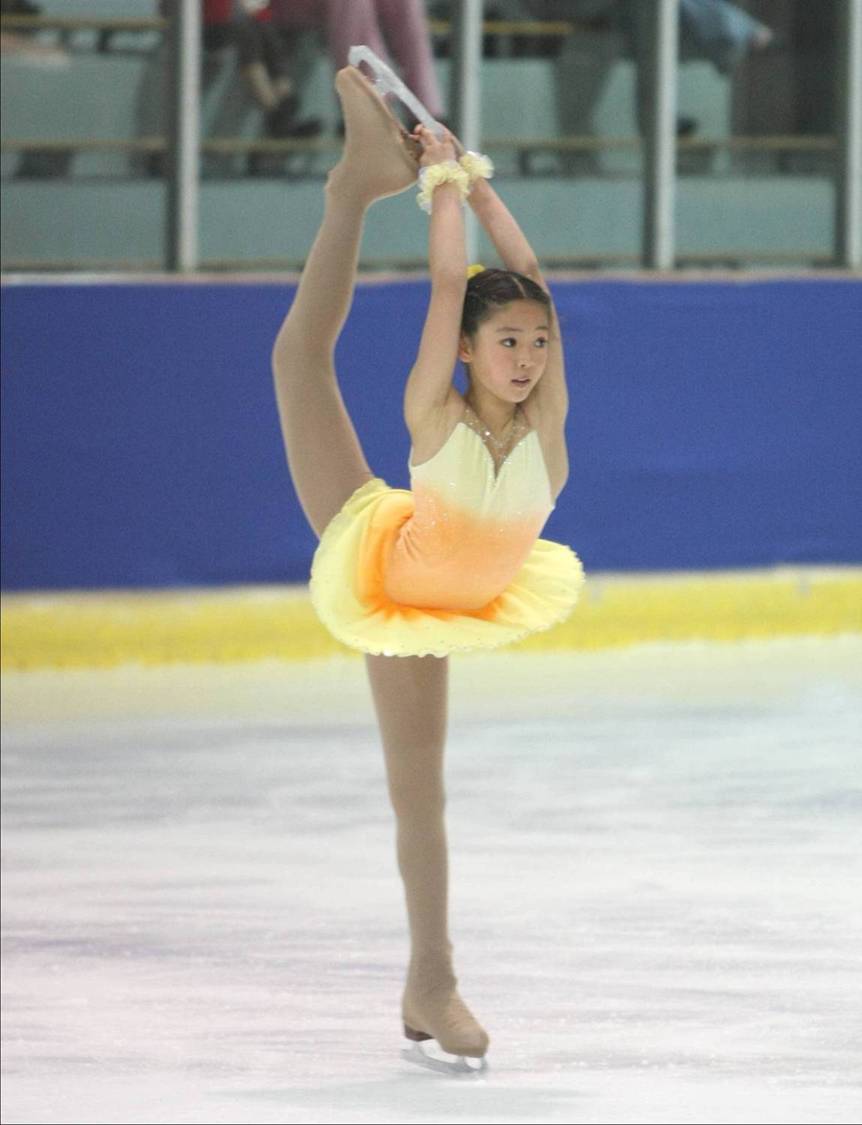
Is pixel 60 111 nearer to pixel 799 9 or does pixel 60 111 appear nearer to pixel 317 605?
pixel 799 9

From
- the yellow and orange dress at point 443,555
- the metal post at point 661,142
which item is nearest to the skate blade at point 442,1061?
the yellow and orange dress at point 443,555

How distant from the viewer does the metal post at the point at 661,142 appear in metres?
7.00

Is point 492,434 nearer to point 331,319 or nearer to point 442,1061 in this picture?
point 331,319

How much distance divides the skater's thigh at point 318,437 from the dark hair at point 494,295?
16 centimetres

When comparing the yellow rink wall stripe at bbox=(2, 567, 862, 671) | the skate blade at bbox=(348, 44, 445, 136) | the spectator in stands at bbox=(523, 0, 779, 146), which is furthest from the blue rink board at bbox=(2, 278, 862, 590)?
the skate blade at bbox=(348, 44, 445, 136)

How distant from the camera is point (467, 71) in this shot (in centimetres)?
682

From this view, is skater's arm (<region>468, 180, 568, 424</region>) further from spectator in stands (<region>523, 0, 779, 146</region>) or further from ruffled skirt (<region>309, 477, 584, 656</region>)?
spectator in stands (<region>523, 0, 779, 146</region>)

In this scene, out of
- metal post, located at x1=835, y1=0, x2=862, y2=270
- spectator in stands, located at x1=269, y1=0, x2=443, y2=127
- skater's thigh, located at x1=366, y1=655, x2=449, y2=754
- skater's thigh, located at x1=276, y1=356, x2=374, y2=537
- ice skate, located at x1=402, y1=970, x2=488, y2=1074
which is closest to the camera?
skater's thigh, located at x1=276, y1=356, x2=374, y2=537

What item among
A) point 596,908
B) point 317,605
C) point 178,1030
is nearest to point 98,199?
point 596,908

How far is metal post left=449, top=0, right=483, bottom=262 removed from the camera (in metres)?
6.79

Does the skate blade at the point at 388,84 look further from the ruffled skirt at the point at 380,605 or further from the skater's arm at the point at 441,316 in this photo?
the ruffled skirt at the point at 380,605

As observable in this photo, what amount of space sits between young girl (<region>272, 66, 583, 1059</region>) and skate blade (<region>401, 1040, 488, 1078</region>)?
40 centimetres

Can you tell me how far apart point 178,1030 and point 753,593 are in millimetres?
3466

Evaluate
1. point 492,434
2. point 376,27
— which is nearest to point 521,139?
point 376,27
